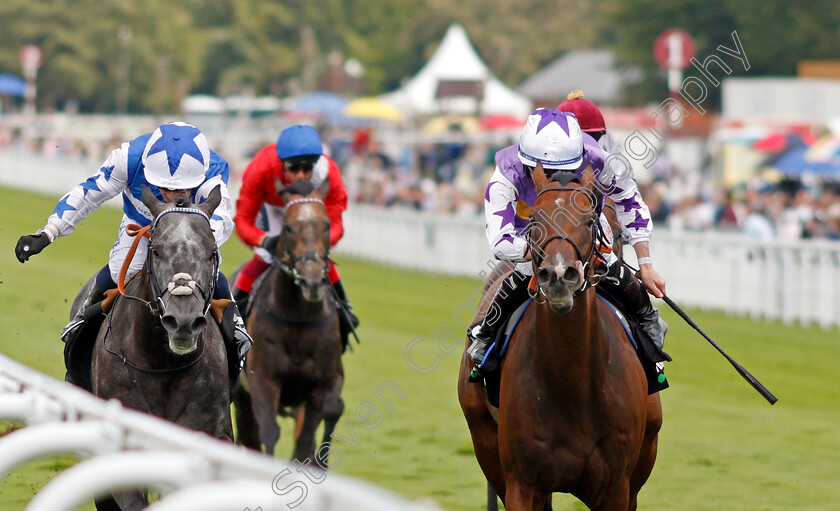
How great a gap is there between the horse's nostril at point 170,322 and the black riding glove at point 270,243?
2.70m

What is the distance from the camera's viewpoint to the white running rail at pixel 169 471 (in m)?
2.35

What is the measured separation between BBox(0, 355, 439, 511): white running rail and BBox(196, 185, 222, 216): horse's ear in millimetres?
2048

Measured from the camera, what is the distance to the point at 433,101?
4156 cm

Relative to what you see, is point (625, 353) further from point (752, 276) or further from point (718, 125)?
point (718, 125)

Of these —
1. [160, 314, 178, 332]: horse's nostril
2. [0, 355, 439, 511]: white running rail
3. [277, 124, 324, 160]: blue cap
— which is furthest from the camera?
[277, 124, 324, 160]: blue cap

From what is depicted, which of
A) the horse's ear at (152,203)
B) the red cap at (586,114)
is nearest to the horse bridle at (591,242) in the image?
the red cap at (586,114)

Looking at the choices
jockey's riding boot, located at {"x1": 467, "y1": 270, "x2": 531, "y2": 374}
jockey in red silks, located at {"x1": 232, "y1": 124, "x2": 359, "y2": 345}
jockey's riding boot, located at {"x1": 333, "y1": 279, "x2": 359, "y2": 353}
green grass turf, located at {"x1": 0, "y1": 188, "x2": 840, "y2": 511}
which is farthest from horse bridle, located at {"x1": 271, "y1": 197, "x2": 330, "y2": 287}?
jockey's riding boot, located at {"x1": 467, "y1": 270, "x2": 531, "y2": 374}

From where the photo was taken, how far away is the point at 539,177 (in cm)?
462

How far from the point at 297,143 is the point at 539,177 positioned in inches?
111

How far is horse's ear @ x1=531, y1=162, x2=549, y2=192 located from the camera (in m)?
4.58

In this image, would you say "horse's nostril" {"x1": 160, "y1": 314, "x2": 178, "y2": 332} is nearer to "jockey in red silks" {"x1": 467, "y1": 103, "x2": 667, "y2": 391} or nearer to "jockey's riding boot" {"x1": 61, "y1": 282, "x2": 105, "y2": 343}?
"jockey's riding boot" {"x1": 61, "y1": 282, "x2": 105, "y2": 343}

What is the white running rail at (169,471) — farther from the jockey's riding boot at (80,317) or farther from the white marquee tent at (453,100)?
the white marquee tent at (453,100)

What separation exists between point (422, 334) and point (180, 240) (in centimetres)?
991

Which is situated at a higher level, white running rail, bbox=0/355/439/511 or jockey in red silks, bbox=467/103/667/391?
jockey in red silks, bbox=467/103/667/391
